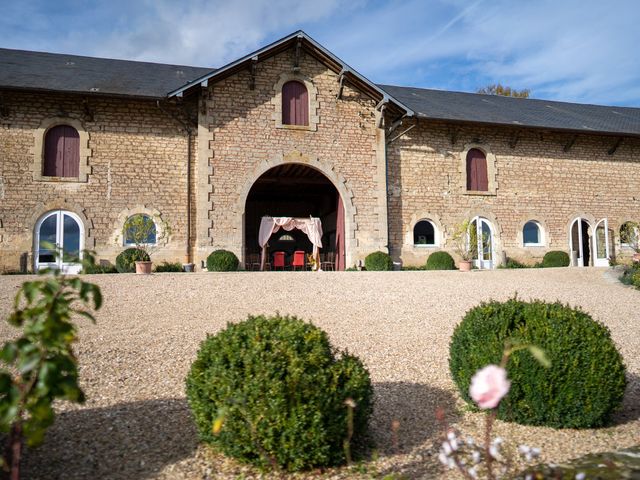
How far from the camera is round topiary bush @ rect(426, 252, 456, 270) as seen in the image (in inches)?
586

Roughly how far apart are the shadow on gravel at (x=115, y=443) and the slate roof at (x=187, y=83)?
11.1 meters

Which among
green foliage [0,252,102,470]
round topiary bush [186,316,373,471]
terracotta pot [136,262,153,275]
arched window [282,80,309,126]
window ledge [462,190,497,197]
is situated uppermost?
arched window [282,80,309,126]

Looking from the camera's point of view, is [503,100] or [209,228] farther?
[503,100]

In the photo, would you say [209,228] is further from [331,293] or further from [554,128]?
[554,128]

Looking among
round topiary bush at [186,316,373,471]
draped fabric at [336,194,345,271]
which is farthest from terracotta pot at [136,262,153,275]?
round topiary bush at [186,316,373,471]

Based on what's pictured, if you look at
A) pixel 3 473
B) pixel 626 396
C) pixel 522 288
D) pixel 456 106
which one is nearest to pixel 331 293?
pixel 522 288

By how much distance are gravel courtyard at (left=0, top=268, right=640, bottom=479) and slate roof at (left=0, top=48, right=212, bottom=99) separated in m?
5.61

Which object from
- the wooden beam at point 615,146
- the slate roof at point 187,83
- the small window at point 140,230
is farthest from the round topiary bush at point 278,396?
the wooden beam at point 615,146

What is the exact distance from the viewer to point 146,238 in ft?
43.1

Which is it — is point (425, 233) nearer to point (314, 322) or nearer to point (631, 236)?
point (631, 236)

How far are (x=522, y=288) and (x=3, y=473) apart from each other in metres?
9.80

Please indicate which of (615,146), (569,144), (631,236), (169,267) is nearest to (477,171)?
(569,144)

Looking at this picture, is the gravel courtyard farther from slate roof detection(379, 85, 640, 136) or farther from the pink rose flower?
slate roof detection(379, 85, 640, 136)

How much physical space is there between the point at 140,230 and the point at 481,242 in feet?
32.7
